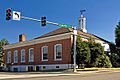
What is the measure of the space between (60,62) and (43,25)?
21183 millimetres

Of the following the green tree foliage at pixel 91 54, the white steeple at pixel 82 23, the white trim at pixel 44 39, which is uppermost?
the white steeple at pixel 82 23

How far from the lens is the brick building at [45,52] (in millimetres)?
45409

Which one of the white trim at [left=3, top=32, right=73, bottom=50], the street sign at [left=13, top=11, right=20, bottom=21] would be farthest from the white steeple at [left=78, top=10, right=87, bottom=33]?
the street sign at [left=13, top=11, right=20, bottom=21]

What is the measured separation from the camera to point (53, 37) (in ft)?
159

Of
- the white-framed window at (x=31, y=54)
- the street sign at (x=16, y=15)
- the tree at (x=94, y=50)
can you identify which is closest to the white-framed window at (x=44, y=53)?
the white-framed window at (x=31, y=54)

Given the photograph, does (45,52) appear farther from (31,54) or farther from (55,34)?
(31,54)

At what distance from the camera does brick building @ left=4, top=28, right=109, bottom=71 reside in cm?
4541

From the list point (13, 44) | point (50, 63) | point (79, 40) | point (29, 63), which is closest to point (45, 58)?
point (50, 63)

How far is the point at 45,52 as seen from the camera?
166 ft

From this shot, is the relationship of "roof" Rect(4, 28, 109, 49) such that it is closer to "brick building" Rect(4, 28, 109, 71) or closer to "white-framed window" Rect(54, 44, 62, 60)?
"brick building" Rect(4, 28, 109, 71)

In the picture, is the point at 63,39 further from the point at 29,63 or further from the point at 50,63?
the point at 29,63

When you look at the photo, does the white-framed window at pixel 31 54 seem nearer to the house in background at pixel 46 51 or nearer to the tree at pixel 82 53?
the house in background at pixel 46 51

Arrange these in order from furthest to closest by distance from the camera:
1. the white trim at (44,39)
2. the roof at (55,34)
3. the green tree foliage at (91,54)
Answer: the roof at (55,34) < the white trim at (44,39) < the green tree foliage at (91,54)

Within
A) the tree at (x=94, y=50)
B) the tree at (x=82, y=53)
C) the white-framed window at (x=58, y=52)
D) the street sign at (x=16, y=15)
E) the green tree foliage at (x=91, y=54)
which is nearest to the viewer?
the street sign at (x=16, y=15)
